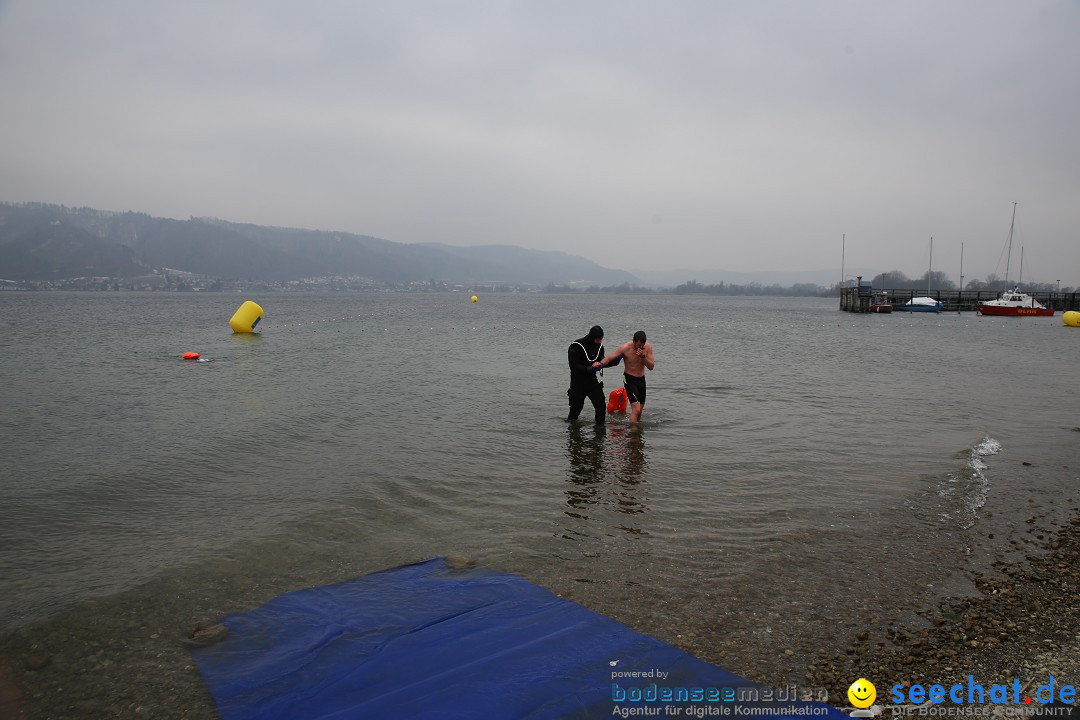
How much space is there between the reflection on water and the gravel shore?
2865mm

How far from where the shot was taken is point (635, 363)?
12.2 meters

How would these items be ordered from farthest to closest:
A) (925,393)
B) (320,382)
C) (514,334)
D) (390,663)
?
1. (514,334)
2. (320,382)
3. (925,393)
4. (390,663)

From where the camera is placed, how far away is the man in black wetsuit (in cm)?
1169

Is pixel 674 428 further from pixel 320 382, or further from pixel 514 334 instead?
pixel 514 334

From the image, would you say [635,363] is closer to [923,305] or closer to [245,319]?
[245,319]

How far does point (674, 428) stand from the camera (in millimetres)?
12820

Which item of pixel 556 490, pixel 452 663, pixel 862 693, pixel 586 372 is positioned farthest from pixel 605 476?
pixel 862 693

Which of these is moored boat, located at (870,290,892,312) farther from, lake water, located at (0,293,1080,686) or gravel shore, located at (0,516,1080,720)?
gravel shore, located at (0,516,1080,720)

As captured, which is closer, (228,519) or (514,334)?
(228,519)

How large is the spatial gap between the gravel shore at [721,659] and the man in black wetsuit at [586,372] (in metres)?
7.01

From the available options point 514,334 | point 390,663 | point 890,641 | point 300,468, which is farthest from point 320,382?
point 514,334

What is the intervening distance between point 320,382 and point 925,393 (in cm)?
1799

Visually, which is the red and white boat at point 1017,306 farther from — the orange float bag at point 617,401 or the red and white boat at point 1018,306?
the orange float bag at point 617,401

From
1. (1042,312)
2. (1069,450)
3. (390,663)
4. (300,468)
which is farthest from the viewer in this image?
(1042,312)
